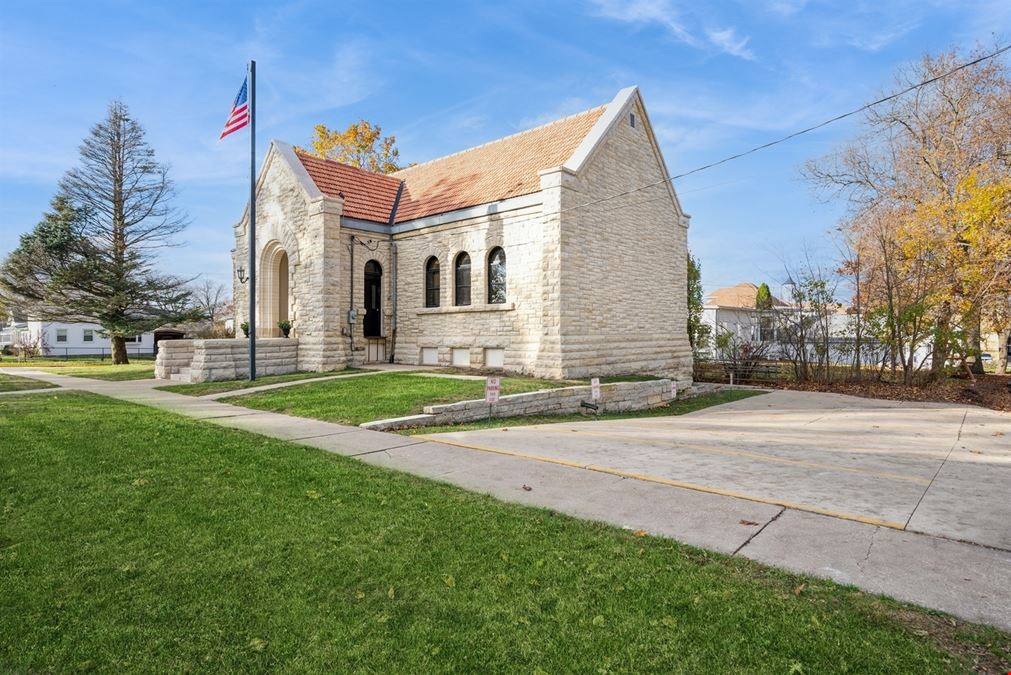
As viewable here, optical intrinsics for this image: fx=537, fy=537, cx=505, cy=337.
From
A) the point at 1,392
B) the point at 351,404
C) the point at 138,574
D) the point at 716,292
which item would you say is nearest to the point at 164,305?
the point at 1,392

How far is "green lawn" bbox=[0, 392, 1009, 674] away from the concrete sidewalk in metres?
0.35

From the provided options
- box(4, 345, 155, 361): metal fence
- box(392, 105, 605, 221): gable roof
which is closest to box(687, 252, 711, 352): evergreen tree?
box(392, 105, 605, 221): gable roof

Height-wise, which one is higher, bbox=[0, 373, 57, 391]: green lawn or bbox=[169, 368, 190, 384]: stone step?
bbox=[169, 368, 190, 384]: stone step

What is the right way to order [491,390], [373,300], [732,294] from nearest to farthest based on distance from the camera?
[491,390] → [373,300] → [732,294]

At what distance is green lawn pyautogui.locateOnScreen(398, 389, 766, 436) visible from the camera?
10414 millimetres

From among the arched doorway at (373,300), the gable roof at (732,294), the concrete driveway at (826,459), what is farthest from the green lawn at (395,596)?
the gable roof at (732,294)

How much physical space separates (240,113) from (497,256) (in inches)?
357

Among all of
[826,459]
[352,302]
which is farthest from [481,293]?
[826,459]

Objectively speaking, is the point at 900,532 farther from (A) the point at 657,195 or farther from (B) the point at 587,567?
(A) the point at 657,195

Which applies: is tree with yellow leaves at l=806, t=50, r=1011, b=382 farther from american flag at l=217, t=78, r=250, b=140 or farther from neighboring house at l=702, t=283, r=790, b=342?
american flag at l=217, t=78, r=250, b=140

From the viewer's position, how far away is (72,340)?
1822 inches

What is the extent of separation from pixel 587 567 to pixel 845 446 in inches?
287

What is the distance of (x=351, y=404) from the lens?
11.6 m

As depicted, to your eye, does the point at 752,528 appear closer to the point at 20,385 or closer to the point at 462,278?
the point at 462,278
